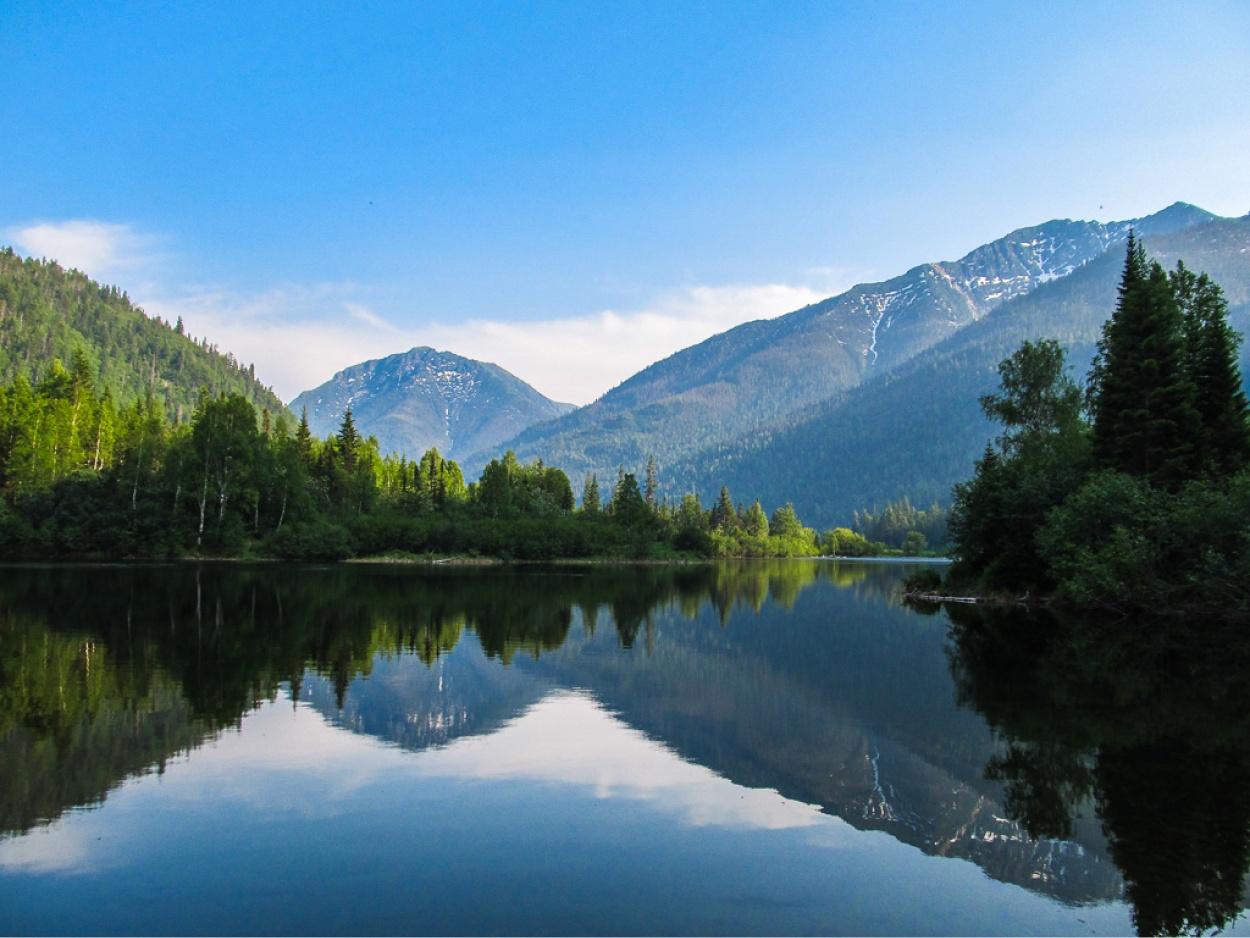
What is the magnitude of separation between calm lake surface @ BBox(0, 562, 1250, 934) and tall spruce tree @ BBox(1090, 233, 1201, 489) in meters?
22.2

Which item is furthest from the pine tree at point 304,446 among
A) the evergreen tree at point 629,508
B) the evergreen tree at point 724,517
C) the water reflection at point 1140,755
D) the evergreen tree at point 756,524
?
the water reflection at point 1140,755

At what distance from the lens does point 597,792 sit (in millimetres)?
13875

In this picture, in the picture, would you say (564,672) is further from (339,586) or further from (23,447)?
(23,447)

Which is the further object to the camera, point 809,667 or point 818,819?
point 809,667

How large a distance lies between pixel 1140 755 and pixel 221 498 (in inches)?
3714

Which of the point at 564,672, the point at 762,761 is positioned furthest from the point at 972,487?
the point at 762,761

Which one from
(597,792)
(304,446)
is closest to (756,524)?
(304,446)

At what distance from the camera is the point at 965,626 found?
132ft

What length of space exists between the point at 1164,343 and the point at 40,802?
5146cm

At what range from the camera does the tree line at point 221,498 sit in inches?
3420

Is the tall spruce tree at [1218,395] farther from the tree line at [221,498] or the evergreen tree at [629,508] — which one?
the evergreen tree at [629,508]

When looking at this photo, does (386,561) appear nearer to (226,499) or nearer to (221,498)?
(226,499)

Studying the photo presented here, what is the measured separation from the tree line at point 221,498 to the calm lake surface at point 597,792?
218 ft

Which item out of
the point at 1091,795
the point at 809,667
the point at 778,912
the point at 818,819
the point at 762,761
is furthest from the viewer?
the point at 809,667
